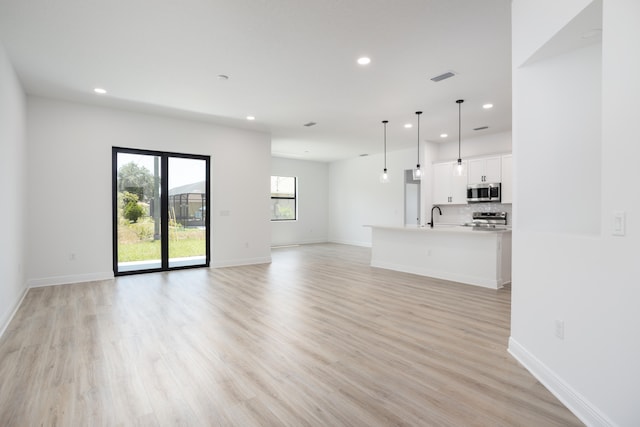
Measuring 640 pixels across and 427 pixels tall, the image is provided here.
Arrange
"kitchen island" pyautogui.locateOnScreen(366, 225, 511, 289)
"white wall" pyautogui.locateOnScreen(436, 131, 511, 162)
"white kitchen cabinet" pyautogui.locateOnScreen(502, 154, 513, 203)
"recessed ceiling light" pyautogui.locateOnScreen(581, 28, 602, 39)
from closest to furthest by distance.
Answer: "recessed ceiling light" pyautogui.locateOnScreen(581, 28, 602, 39)
"kitchen island" pyautogui.locateOnScreen(366, 225, 511, 289)
"white kitchen cabinet" pyautogui.locateOnScreen(502, 154, 513, 203)
"white wall" pyautogui.locateOnScreen(436, 131, 511, 162)

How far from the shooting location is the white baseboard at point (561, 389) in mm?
1720

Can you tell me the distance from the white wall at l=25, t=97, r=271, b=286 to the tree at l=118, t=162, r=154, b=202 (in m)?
0.26

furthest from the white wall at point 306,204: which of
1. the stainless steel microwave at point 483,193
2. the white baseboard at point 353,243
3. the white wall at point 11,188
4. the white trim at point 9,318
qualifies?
the white trim at point 9,318

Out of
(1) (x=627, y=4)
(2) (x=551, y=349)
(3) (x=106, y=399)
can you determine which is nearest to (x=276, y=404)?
(3) (x=106, y=399)

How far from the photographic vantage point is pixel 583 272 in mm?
1863

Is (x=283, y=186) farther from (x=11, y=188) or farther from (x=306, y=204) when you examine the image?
(x=11, y=188)

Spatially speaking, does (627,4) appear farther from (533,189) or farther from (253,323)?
(253,323)

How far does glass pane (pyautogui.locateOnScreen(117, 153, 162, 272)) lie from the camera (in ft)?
18.7

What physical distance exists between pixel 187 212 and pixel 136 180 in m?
1.06

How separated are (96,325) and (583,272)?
4.22 m

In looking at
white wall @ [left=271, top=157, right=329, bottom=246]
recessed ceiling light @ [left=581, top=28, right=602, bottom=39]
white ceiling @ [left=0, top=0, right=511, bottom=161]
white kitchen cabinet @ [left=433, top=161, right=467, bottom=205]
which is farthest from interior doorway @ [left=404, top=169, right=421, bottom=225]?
recessed ceiling light @ [left=581, top=28, right=602, bottom=39]

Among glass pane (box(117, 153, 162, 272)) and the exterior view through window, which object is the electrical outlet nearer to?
the exterior view through window

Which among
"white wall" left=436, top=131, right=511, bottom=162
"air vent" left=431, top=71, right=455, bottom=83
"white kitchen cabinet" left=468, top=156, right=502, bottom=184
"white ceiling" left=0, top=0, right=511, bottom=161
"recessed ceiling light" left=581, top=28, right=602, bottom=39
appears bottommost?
"white kitchen cabinet" left=468, top=156, right=502, bottom=184

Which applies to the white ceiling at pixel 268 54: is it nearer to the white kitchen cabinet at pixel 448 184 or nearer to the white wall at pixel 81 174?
the white wall at pixel 81 174
